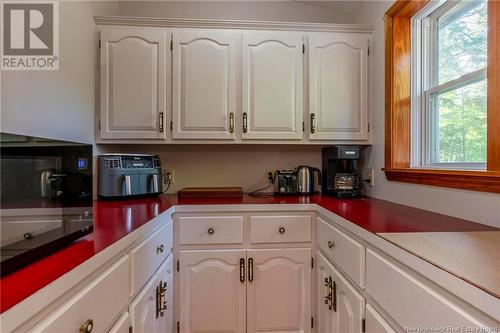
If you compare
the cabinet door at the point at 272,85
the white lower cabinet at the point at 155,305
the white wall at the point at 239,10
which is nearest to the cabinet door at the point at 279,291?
the white lower cabinet at the point at 155,305

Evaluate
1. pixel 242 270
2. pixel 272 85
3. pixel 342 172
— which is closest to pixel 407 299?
pixel 242 270

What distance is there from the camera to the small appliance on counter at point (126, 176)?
5.63 ft

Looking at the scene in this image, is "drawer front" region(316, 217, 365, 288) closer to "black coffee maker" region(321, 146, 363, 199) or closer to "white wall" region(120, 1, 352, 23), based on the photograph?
"black coffee maker" region(321, 146, 363, 199)

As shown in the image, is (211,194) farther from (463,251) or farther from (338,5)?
(338,5)

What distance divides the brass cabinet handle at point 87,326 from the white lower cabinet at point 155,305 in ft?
0.98

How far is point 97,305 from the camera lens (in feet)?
2.39

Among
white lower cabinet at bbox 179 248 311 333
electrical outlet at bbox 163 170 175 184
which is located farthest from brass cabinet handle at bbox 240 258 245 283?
electrical outlet at bbox 163 170 175 184

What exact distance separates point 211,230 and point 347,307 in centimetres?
81

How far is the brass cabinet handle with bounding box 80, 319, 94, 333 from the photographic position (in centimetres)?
65

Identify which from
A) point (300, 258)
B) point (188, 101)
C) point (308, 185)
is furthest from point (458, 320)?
point (188, 101)

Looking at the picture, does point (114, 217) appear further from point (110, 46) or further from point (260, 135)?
point (110, 46)

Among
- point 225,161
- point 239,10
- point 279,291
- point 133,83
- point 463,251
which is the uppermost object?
point 239,10

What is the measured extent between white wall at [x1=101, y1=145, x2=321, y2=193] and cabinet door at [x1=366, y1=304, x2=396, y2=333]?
4.54 ft

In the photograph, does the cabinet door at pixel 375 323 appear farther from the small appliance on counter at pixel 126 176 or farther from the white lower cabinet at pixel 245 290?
the small appliance on counter at pixel 126 176
